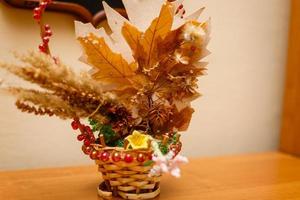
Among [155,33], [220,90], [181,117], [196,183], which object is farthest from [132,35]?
[220,90]

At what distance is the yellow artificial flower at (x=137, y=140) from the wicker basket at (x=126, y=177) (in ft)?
0.05

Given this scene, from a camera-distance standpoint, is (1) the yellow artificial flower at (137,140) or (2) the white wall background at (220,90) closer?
(1) the yellow artificial flower at (137,140)

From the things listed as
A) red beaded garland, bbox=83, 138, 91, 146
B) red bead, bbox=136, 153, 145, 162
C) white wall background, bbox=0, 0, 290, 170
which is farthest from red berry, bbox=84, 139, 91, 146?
white wall background, bbox=0, 0, 290, 170

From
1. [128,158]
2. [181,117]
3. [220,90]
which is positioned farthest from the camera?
[220,90]

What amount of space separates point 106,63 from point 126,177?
206mm

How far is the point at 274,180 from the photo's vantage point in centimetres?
90

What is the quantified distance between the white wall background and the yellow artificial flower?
17.1 inches

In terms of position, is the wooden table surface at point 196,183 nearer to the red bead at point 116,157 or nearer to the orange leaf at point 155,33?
the red bead at point 116,157

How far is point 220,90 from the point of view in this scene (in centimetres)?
127

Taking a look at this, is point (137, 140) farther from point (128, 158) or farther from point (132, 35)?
point (132, 35)

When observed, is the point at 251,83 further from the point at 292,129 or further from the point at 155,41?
the point at 155,41

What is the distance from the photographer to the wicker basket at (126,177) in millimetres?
657

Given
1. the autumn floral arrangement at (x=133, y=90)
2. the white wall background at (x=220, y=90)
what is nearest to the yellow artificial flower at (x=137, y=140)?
the autumn floral arrangement at (x=133, y=90)

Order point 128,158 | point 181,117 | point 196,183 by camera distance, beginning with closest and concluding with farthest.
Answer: point 128,158
point 181,117
point 196,183
